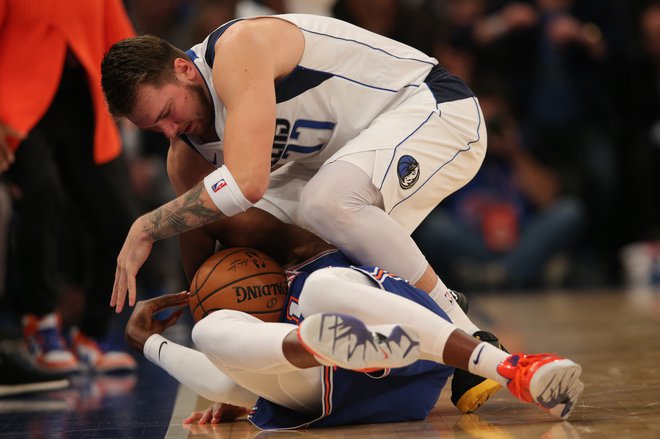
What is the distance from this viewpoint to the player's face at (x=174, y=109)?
2.99 meters

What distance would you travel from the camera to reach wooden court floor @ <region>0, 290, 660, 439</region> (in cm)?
271

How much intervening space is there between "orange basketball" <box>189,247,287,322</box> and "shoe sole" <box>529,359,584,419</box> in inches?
30.1

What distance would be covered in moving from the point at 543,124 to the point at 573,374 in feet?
19.4

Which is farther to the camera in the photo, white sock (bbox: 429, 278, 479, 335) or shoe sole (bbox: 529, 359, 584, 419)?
white sock (bbox: 429, 278, 479, 335)

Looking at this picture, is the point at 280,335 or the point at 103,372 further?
the point at 103,372

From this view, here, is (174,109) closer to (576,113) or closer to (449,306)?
(449,306)

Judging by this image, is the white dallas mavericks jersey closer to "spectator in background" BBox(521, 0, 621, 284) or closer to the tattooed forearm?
the tattooed forearm

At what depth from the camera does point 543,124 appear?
327 inches

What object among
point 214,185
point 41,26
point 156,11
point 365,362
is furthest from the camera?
point 156,11

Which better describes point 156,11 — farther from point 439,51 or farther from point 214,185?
point 214,185

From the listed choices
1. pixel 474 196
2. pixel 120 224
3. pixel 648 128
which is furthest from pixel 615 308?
pixel 120 224

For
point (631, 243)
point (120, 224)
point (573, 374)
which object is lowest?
point (631, 243)

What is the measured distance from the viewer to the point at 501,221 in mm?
7953

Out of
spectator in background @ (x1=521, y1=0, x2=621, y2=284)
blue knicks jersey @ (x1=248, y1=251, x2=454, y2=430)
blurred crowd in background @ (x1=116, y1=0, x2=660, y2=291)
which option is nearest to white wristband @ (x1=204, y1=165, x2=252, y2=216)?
blue knicks jersey @ (x1=248, y1=251, x2=454, y2=430)
